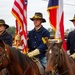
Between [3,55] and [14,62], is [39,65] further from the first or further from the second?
[3,55]

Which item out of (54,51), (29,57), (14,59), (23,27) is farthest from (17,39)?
(54,51)

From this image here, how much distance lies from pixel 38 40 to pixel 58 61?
217cm

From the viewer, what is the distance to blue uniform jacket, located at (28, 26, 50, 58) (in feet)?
26.6

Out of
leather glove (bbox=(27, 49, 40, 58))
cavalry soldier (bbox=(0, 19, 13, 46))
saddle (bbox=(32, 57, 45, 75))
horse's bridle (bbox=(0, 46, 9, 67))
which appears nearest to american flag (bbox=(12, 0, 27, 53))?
cavalry soldier (bbox=(0, 19, 13, 46))

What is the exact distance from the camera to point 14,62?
671 cm

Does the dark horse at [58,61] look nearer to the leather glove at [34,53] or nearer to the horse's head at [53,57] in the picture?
the horse's head at [53,57]

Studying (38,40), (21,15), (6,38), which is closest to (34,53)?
(38,40)

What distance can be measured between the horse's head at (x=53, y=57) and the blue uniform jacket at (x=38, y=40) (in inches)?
64.9

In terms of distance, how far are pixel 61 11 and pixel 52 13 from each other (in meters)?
0.28

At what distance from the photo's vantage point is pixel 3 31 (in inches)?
322

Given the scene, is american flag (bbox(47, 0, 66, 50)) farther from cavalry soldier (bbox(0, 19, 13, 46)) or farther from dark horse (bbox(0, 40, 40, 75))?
cavalry soldier (bbox(0, 19, 13, 46))

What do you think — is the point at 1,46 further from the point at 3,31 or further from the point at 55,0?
the point at 55,0

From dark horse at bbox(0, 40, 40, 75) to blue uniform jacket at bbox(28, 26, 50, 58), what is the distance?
0.83 metres

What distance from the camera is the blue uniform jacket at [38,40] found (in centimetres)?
812
